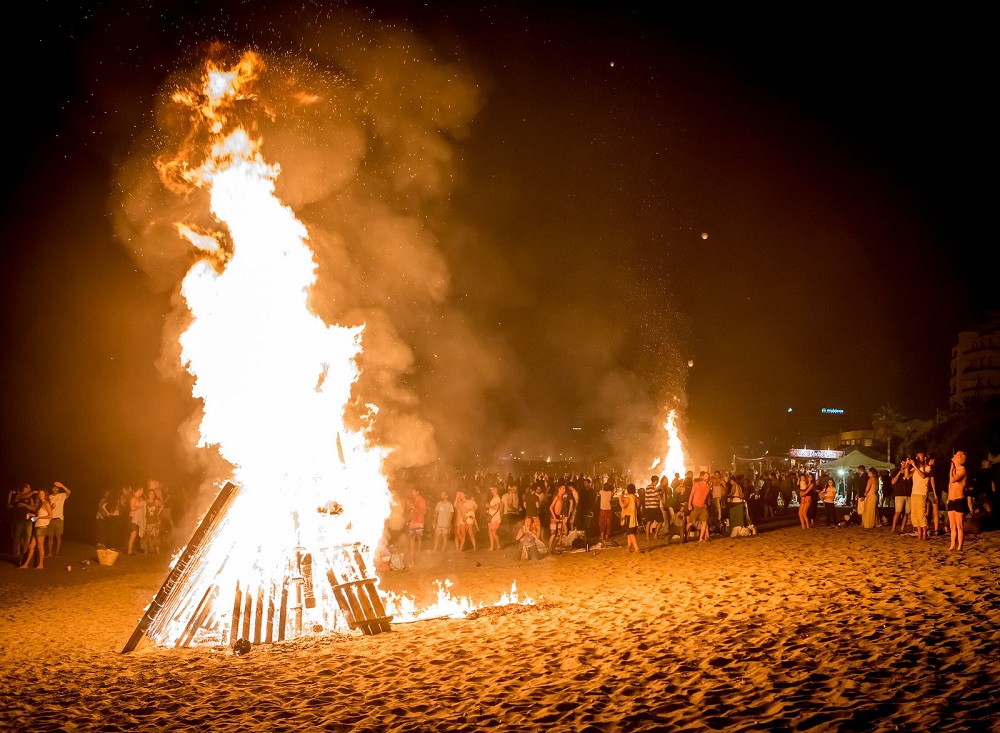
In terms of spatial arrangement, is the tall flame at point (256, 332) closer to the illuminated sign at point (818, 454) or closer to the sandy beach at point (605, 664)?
the sandy beach at point (605, 664)

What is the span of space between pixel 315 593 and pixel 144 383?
20.6 metres

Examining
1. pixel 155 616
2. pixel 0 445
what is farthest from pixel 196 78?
pixel 0 445

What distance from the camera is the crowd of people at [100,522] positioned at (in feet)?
47.8

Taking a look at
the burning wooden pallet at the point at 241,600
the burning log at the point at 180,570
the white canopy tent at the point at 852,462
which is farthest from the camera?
the white canopy tent at the point at 852,462

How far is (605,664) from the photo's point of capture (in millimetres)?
6641

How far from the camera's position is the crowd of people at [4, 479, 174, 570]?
47.8 feet

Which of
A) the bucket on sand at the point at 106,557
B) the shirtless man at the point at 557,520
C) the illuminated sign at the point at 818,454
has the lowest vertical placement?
the bucket on sand at the point at 106,557

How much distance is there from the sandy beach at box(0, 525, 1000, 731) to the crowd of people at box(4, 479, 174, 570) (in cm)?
391

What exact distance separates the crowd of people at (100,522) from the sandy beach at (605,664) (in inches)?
154

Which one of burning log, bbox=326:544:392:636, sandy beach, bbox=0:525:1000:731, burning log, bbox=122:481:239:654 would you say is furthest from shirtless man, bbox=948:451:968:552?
burning log, bbox=122:481:239:654

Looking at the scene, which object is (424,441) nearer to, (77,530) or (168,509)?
(168,509)

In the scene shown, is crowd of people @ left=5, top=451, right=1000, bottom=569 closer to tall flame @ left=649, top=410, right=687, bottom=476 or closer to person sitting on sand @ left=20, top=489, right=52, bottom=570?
person sitting on sand @ left=20, top=489, right=52, bottom=570

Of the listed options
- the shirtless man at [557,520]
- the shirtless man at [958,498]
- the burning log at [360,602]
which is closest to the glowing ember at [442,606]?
the burning log at [360,602]

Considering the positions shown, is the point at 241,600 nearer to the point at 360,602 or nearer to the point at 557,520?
the point at 360,602
